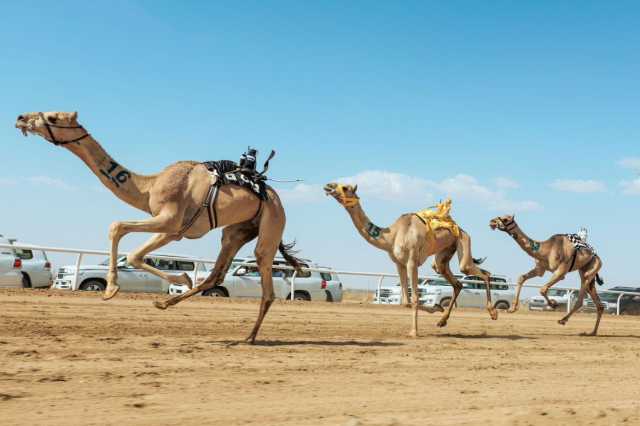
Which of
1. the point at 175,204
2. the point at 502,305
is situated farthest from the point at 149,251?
the point at 502,305

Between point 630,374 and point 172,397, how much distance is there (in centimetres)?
616

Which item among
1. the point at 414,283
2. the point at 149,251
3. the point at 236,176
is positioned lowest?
the point at 414,283

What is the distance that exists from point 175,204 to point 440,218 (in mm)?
6539

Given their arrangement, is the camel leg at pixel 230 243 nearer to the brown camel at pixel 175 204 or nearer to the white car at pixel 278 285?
the brown camel at pixel 175 204

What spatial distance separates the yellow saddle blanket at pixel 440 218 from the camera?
13.8 metres

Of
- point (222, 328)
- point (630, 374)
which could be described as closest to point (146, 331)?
point (222, 328)

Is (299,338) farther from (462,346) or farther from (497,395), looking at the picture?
(497,395)

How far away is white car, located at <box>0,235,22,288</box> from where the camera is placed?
773 inches

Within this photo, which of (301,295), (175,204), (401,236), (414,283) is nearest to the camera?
(175,204)

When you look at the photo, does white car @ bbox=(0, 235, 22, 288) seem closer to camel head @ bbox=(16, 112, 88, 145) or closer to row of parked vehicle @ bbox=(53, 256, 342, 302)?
row of parked vehicle @ bbox=(53, 256, 342, 302)

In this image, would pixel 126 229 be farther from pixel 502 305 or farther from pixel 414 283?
pixel 502 305

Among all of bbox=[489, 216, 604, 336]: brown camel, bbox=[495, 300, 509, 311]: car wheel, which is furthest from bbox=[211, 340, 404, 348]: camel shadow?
bbox=[495, 300, 509, 311]: car wheel

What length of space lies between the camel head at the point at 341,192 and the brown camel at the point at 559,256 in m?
5.33

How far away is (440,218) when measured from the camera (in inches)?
556
